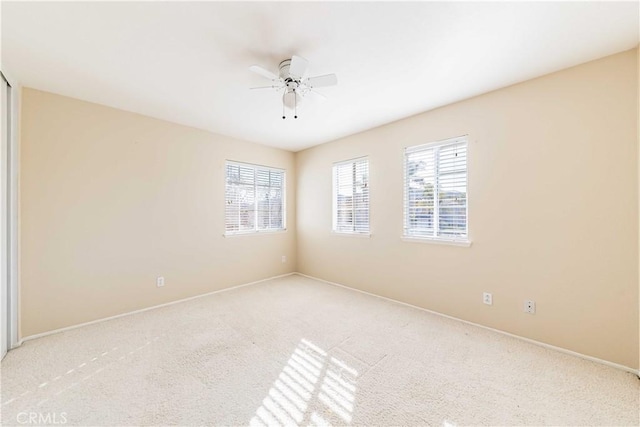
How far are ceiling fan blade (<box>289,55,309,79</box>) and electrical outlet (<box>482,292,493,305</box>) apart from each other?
287cm

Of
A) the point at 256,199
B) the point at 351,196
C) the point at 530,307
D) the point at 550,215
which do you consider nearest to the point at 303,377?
the point at 530,307

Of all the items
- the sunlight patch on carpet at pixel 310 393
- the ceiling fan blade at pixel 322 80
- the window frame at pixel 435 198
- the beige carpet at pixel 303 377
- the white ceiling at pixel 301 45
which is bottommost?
the sunlight patch on carpet at pixel 310 393

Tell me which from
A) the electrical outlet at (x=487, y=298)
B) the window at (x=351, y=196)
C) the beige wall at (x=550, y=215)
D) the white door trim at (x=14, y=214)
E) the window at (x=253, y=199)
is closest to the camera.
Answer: the beige wall at (x=550, y=215)

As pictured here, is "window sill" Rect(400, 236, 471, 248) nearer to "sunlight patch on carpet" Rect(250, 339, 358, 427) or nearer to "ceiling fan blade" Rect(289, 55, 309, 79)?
"sunlight patch on carpet" Rect(250, 339, 358, 427)

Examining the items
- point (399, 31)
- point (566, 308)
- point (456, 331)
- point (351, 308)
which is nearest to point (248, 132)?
point (399, 31)

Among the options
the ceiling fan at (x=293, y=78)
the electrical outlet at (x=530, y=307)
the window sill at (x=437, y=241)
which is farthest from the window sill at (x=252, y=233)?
the electrical outlet at (x=530, y=307)

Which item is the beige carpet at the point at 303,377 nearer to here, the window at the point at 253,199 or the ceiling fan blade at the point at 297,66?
the window at the point at 253,199

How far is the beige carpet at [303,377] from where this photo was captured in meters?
1.57

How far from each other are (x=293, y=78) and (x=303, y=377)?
8.02 feet

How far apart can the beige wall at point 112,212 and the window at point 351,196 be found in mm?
1778

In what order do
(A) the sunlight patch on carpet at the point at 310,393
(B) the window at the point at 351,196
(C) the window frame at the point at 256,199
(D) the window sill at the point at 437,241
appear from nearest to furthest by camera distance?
(A) the sunlight patch on carpet at the point at 310,393, (D) the window sill at the point at 437,241, (B) the window at the point at 351,196, (C) the window frame at the point at 256,199

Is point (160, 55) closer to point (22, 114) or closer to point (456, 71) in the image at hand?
Result: point (22, 114)

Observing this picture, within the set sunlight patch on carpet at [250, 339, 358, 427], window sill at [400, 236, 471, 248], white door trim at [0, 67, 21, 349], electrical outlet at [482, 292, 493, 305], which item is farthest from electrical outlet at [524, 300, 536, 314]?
white door trim at [0, 67, 21, 349]

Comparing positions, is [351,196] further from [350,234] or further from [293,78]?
[293,78]
